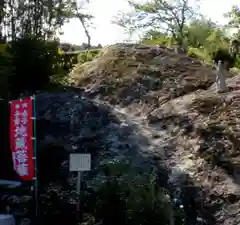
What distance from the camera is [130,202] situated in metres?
7.67

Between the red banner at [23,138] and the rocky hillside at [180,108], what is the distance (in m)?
2.51

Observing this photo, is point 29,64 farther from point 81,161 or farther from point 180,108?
point 81,161

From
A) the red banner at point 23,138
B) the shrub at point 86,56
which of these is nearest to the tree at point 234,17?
the shrub at point 86,56

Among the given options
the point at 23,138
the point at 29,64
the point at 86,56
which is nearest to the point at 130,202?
the point at 23,138

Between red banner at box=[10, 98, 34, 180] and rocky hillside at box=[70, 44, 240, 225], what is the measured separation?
2.51m

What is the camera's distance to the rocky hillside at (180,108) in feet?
28.5

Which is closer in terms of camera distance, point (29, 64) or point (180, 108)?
point (180, 108)

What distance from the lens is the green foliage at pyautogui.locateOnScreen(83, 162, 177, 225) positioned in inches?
298

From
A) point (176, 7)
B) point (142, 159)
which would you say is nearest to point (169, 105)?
point (142, 159)

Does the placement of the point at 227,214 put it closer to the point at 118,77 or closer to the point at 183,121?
the point at 183,121

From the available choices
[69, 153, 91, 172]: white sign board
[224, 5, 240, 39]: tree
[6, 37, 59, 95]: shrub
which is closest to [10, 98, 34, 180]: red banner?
[69, 153, 91, 172]: white sign board

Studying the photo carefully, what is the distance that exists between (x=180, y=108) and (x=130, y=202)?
4078 mm

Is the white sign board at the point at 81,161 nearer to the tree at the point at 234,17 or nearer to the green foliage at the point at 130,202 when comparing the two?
the green foliage at the point at 130,202

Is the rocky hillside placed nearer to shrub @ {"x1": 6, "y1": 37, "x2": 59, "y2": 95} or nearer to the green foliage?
the green foliage
